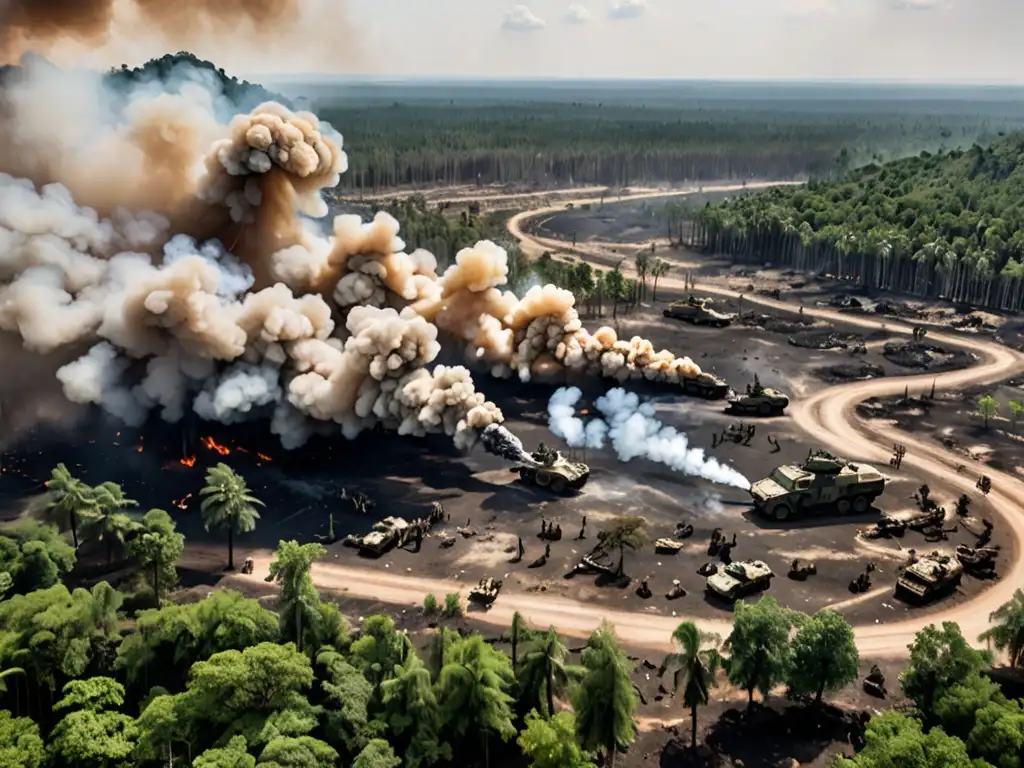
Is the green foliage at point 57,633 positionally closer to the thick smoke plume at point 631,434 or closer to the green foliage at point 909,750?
the green foliage at point 909,750

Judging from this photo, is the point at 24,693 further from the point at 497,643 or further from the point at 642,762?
the point at 642,762

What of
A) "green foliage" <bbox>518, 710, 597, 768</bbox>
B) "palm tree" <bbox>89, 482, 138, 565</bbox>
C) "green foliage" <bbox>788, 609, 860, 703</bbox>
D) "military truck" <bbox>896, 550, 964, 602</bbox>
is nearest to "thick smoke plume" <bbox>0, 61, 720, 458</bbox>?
"palm tree" <bbox>89, 482, 138, 565</bbox>

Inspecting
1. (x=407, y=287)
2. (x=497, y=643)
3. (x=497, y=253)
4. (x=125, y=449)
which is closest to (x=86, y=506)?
(x=125, y=449)

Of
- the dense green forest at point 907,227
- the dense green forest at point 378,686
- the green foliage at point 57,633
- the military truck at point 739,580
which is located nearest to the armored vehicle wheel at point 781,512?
the military truck at point 739,580

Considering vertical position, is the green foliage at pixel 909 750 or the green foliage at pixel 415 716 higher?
the green foliage at pixel 909 750

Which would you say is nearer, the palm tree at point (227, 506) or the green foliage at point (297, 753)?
the green foliage at point (297, 753)

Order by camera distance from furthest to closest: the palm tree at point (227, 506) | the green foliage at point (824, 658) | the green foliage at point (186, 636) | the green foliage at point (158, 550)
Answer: the palm tree at point (227, 506) < the green foliage at point (158, 550) < the green foliage at point (186, 636) < the green foliage at point (824, 658)

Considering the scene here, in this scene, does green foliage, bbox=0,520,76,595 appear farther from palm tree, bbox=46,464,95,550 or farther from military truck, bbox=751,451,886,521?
military truck, bbox=751,451,886,521
